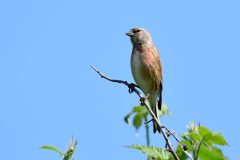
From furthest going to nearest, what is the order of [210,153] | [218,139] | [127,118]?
[127,118]
[218,139]
[210,153]

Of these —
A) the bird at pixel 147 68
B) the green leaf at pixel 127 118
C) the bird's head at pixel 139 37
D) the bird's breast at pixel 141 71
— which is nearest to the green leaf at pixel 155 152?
the green leaf at pixel 127 118

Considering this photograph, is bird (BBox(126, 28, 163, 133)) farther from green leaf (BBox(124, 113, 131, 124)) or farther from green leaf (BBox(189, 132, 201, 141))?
green leaf (BBox(189, 132, 201, 141))

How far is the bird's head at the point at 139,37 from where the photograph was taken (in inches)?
322

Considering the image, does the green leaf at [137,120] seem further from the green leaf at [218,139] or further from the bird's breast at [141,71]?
the green leaf at [218,139]

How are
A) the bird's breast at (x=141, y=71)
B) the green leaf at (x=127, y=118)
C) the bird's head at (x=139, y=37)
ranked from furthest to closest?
the bird's head at (x=139, y=37), the bird's breast at (x=141, y=71), the green leaf at (x=127, y=118)

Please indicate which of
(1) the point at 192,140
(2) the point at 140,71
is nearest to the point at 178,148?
(1) the point at 192,140

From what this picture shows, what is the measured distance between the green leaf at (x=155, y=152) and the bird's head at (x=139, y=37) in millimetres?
5740

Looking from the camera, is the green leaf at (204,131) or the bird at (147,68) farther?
the bird at (147,68)

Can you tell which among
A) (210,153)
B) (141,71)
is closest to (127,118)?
(141,71)

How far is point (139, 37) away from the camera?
8.29 metres

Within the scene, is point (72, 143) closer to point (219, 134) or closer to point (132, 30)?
point (219, 134)

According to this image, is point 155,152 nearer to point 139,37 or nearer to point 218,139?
point 218,139

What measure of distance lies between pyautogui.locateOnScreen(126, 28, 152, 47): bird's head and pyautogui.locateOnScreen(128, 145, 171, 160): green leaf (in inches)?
226

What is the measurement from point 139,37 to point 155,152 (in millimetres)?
5987
